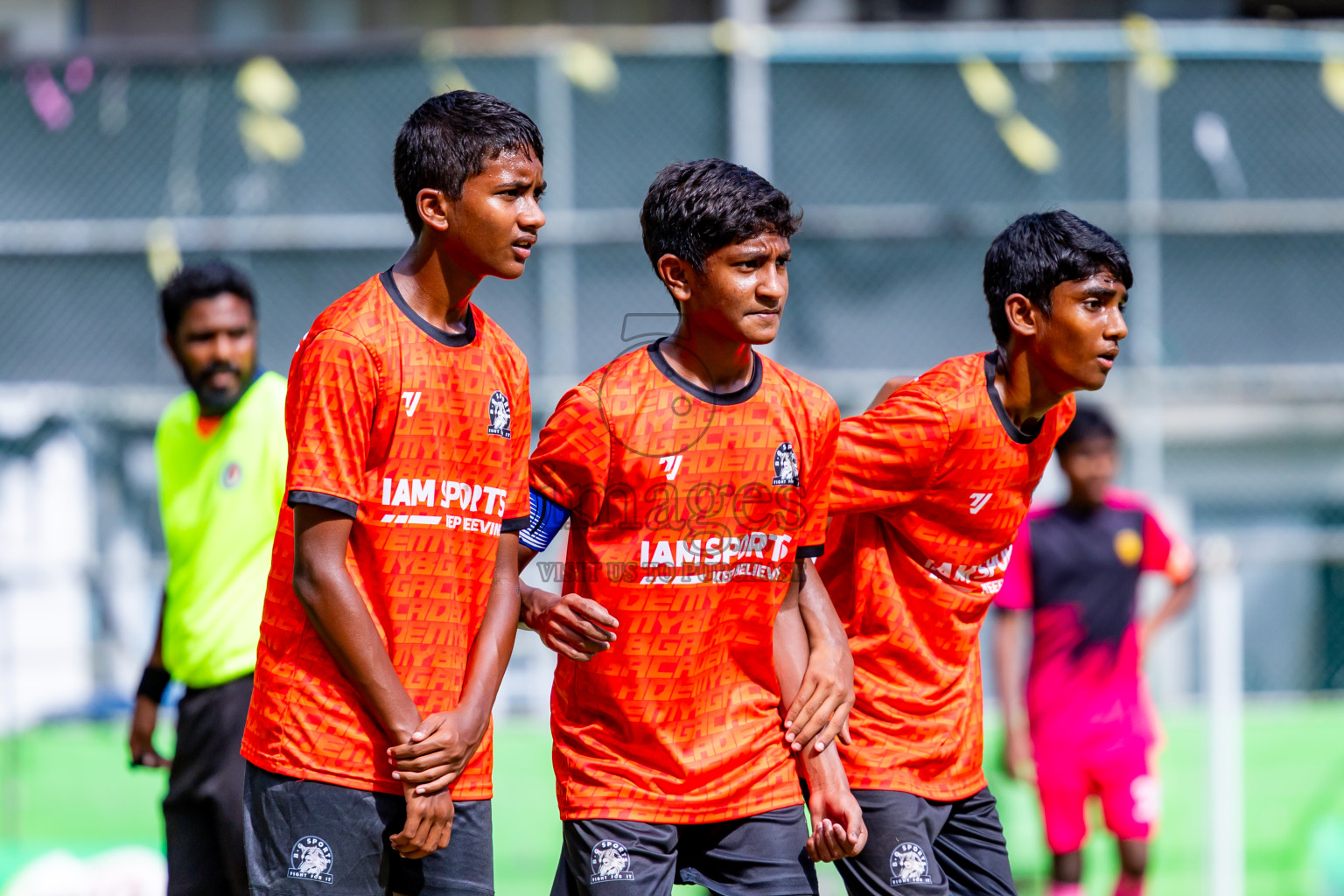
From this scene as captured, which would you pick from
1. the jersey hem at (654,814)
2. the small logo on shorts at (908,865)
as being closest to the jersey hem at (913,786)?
the small logo on shorts at (908,865)

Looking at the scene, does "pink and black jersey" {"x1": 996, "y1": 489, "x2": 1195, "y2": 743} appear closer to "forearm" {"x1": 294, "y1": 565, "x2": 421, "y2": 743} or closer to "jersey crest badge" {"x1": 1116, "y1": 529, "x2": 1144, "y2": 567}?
"jersey crest badge" {"x1": 1116, "y1": 529, "x2": 1144, "y2": 567}

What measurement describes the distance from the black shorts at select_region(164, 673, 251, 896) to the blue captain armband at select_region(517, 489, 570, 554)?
4.03 feet

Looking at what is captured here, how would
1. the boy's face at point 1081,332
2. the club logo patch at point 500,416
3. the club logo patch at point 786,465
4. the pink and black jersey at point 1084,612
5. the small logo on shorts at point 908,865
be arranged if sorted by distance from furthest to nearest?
the pink and black jersey at point 1084,612 < the boy's face at point 1081,332 < the small logo on shorts at point 908,865 < the club logo patch at point 786,465 < the club logo patch at point 500,416

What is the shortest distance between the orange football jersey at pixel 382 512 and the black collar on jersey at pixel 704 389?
15.5 inches

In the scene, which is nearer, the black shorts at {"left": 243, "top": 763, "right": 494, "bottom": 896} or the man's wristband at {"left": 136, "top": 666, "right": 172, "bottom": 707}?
the black shorts at {"left": 243, "top": 763, "right": 494, "bottom": 896}

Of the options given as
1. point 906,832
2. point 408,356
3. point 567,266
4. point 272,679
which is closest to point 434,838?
point 272,679

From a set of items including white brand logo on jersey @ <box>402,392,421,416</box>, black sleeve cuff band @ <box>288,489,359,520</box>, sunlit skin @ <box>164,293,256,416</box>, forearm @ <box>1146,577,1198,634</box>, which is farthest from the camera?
forearm @ <box>1146,577,1198,634</box>

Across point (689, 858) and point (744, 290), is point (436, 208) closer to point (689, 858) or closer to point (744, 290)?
point (744, 290)

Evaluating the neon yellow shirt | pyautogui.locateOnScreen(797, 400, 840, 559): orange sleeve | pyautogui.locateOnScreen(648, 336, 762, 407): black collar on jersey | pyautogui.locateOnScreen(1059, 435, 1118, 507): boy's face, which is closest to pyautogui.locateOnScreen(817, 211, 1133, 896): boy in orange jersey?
pyautogui.locateOnScreen(797, 400, 840, 559): orange sleeve

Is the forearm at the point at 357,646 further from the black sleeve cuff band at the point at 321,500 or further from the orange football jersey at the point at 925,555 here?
the orange football jersey at the point at 925,555

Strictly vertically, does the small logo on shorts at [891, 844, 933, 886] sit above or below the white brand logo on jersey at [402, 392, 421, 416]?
below

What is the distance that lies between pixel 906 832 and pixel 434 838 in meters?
1.14

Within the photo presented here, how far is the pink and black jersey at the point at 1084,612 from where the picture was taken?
223 inches

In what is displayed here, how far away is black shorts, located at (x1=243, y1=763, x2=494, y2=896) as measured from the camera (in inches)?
104
